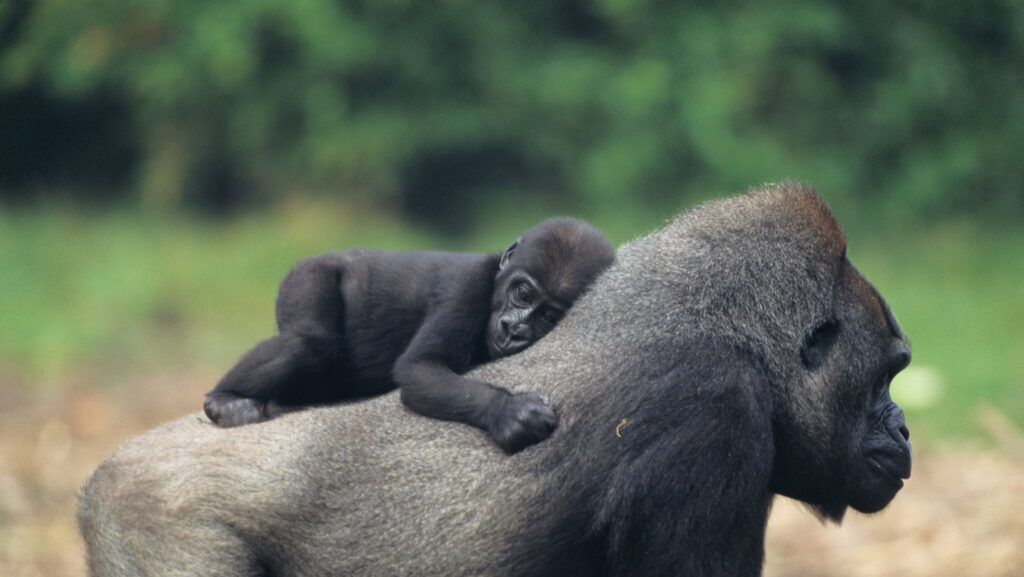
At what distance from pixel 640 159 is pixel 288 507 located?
7543 mm

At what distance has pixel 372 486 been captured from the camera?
354 cm

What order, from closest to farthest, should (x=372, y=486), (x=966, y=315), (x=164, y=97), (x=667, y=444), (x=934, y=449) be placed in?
(x=667, y=444) < (x=372, y=486) < (x=934, y=449) < (x=966, y=315) < (x=164, y=97)

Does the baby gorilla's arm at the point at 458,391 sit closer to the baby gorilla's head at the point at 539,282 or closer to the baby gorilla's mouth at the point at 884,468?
the baby gorilla's head at the point at 539,282

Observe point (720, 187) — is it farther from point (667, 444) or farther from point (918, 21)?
point (667, 444)

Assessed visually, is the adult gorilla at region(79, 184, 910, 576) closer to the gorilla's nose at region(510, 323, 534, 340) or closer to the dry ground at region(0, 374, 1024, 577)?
the gorilla's nose at region(510, 323, 534, 340)

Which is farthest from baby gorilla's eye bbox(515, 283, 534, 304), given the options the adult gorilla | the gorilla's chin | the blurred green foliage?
the blurred green foliage

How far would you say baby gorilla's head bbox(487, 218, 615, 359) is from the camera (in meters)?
3.96

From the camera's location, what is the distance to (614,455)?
337cm

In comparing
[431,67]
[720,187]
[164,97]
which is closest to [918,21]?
[720,187]

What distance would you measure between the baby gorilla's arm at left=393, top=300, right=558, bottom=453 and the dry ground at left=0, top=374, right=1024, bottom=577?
1.83 meters

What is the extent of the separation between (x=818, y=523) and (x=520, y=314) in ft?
9.95

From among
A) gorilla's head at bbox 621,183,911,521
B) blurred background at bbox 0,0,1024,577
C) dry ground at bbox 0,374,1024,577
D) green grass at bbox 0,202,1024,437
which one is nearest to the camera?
gorilla's head at bbox 621,183,911,521

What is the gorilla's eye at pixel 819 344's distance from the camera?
3605 millimetres

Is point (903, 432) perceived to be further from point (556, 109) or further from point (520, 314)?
point (556, 109)
